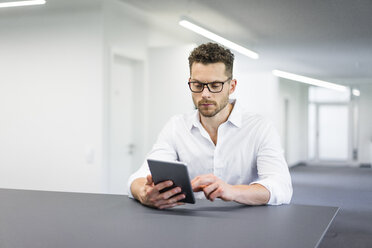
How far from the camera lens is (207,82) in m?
1.62

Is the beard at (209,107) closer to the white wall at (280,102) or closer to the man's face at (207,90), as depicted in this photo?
the man's face at (207,90)

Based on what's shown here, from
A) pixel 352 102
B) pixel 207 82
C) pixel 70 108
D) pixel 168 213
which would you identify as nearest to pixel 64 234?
pixel 168 213

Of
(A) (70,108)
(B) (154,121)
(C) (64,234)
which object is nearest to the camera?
(C) (64,234)

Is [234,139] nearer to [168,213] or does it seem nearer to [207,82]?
[207,82]

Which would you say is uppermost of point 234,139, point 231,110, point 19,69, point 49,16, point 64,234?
point 49,16

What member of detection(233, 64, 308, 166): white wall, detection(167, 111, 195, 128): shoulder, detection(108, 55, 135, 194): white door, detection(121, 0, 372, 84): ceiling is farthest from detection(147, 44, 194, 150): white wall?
detection(233, 64, 308, 166): white wall

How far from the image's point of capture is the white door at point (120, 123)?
4348mm

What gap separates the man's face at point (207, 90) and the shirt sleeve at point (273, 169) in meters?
0.24

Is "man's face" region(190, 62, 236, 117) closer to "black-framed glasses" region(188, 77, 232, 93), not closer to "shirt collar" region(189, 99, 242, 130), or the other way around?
"black-framed glasses" region(188, 77, 232, 93)

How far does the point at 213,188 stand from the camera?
1.42m

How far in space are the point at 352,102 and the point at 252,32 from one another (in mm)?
5165

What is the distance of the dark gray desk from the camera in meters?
1.01

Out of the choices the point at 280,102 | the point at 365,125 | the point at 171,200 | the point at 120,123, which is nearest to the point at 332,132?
the point at 280,102

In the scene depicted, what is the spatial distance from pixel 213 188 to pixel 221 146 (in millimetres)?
392
